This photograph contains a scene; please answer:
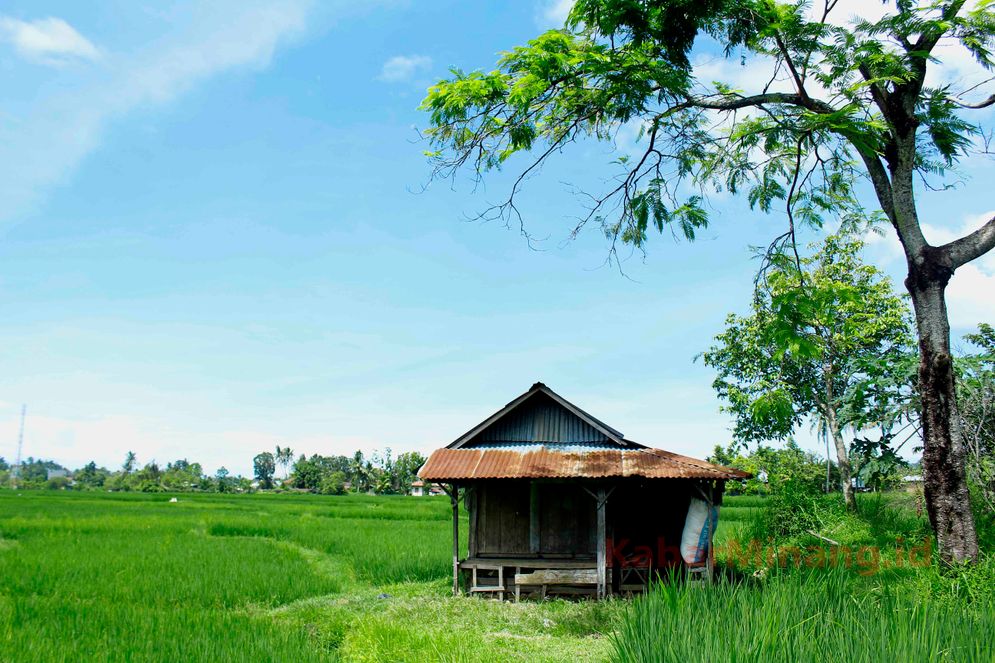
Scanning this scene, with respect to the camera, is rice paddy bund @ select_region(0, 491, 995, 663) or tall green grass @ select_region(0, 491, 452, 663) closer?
rice paddy bund @ select_region(0, 491, 995, 663)

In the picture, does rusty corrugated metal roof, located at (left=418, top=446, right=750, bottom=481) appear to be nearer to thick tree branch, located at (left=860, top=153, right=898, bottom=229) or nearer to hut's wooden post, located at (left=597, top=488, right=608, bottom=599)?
hut's wooden post, located at (left=597, top=488, right=608, bottom=599)

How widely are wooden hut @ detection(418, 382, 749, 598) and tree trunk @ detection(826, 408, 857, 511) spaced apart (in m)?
11.0

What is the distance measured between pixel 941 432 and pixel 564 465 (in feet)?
20.8

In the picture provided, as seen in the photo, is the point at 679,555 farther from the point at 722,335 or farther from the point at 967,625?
the point at 722,335

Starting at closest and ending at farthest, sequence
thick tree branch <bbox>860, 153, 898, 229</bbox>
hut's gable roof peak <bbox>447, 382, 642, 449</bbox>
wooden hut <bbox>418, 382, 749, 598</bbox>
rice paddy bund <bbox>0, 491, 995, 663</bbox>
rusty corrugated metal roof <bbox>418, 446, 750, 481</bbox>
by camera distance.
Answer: rice paddy bund <bbox>0, 491, 995, 663</bbox> → thick tree branch <bbox>860, 153, 898, 229</bbox> → rusty corrugated metal roof <bbox>418, 446, 750, 481</bbox> → wooden hut <bbox>418, 382, 749, 598</bbox> → hut's gable roof peak <bbox>447, 382, 642, 449</bbox>

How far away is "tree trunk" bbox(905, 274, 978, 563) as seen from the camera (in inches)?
388

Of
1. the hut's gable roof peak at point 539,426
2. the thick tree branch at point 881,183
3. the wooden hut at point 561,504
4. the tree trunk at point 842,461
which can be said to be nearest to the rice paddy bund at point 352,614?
the wooden hut at point 561,504

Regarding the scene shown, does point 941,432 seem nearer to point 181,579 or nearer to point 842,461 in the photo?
point 181,579

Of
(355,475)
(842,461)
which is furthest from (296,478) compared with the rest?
(842,461)

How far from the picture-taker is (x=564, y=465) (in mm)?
14023

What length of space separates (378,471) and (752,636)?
319 ft

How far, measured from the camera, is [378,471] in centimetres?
9950

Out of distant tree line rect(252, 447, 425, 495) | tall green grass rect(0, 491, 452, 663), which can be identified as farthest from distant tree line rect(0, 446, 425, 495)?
tall green grass rect(0, 491, 452, 663)

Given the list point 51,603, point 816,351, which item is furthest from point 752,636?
point 51,603
